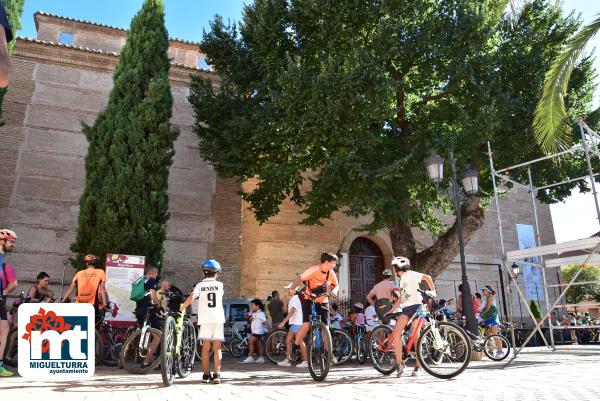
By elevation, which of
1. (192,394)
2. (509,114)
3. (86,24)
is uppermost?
(86,24)

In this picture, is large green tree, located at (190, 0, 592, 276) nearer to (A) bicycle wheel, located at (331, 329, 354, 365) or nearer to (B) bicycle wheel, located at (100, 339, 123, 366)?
(A) bicycle wheel, located at (331, 329, 354, 365)

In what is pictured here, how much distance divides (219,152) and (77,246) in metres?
4.64

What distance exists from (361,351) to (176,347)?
5444 millimetres

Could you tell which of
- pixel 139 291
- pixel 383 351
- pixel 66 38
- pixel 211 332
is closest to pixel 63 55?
pixel 66 38

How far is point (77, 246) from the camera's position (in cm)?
1213

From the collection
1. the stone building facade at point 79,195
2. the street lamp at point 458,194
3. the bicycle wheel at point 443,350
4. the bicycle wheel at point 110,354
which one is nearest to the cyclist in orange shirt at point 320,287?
the bicycle wheel at point 443,350

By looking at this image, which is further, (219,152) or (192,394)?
(219,152)

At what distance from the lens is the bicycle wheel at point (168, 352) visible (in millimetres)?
5844

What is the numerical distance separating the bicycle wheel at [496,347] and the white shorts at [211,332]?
20.5 feet

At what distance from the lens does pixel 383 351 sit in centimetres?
730

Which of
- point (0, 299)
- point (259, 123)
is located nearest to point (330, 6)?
point (259, 123)

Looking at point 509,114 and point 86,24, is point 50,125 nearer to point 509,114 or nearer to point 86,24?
point 86,24

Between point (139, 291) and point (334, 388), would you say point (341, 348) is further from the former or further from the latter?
point (139, 291)

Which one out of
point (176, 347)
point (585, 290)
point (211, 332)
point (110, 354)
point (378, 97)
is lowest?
point (110, 354)
